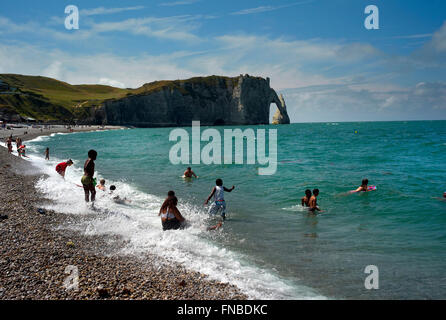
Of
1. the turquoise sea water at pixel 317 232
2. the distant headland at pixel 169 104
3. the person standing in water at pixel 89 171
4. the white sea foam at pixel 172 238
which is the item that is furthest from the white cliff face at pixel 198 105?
the person standing in water at pixel 89 171

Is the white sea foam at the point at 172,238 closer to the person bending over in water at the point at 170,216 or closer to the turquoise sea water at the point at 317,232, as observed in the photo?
the turquoise sea water at the point at 317,232

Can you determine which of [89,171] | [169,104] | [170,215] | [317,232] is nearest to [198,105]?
[169,104]

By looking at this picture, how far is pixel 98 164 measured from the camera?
3100 centimetres

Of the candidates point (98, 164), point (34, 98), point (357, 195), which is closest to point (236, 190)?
point (357, 195)

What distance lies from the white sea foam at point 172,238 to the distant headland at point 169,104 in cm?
13006

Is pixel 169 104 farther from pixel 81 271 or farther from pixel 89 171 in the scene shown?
pixel 81 271

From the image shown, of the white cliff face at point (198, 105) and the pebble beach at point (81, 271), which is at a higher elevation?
the white cliff face at point (198, 105)

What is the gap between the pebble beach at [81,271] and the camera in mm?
5629

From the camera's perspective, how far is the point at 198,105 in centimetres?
16050

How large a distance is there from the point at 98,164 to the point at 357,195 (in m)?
25.1

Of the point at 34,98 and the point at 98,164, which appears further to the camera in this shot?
the point at 34,98

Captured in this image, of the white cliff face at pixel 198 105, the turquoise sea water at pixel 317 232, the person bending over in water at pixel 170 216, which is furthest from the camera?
the white cliff face at pixel 198 105

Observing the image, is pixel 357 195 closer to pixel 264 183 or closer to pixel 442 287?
pixel 264 183

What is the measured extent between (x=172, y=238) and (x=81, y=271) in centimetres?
334
